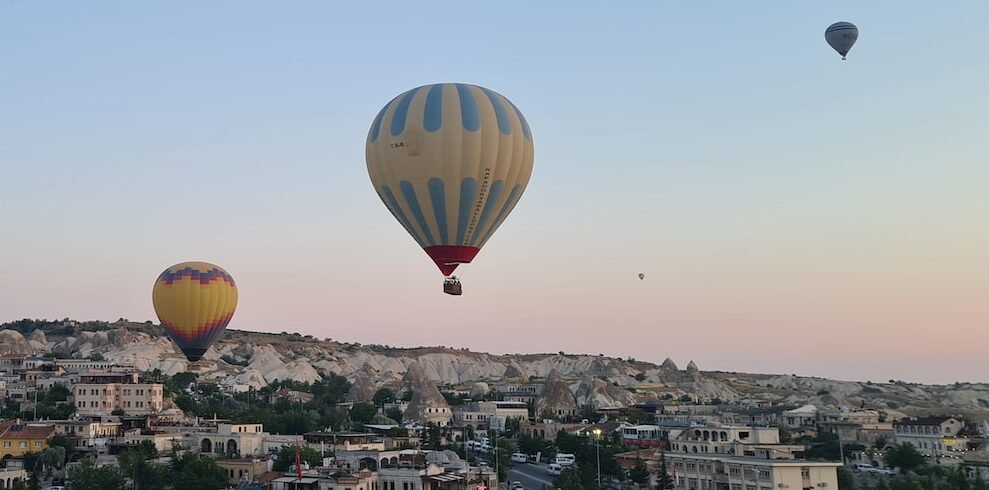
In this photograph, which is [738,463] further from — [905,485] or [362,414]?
[362,414]

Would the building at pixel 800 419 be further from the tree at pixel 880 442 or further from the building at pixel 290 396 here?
the building at pixel 290 396

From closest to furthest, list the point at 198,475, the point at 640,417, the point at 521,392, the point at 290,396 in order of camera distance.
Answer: the point at 198,475 → the point at 640,417 → the point at 290,396 → the point at 521,392

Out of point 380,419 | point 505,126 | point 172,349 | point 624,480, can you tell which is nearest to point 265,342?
point 172,349

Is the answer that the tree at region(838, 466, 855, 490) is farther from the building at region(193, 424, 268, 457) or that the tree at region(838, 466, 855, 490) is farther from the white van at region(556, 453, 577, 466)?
the building at region(193, 424, 268, 457)

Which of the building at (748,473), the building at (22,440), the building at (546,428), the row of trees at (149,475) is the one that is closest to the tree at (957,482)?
the building at (748,473)

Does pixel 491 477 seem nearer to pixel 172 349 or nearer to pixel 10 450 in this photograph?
pixel 10 450

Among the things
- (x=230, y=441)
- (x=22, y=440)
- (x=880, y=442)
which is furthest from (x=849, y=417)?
(x=22, y=440)
